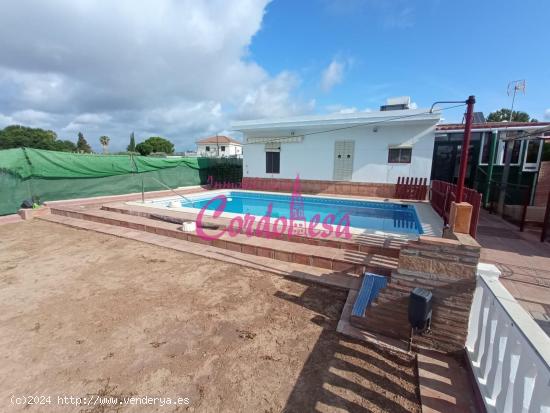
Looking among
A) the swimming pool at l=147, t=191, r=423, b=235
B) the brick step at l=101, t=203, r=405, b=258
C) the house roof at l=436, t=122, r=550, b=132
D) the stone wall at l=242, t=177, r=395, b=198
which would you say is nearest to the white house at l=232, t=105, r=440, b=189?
the stone wall at l=242, t=177, r=395, b=198

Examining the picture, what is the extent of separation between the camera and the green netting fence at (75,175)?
729 cm

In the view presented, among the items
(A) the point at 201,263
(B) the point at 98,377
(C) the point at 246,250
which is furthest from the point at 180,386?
(C) the point at 246,250

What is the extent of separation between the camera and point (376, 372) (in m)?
2.06

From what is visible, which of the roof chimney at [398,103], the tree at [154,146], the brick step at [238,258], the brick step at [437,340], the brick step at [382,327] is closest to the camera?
the brick step at [437,340]

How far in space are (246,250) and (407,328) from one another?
2800mm

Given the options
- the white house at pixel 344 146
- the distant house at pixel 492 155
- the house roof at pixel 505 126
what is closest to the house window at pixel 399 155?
the white house at pixel 344 146

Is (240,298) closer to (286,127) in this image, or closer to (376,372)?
(376,372)

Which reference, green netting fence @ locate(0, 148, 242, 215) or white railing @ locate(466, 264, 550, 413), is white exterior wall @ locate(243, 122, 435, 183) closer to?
green netting fence @ locate(0, 148, 242, 215)

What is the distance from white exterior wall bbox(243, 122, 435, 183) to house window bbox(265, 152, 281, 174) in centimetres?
18

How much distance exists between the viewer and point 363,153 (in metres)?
11.0

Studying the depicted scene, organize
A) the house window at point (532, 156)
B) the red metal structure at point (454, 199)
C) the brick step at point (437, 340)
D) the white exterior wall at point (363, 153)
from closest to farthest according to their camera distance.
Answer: the brick step at point (437, 340) → the red metal structure at point (454, 199) → the house window at point (532, 156) → the white exterior wall at point (363, 153)

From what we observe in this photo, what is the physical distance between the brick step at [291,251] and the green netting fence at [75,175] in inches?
139

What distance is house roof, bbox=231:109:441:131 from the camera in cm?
961

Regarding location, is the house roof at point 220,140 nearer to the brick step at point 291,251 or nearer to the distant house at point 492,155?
the distant house at point 492,155
